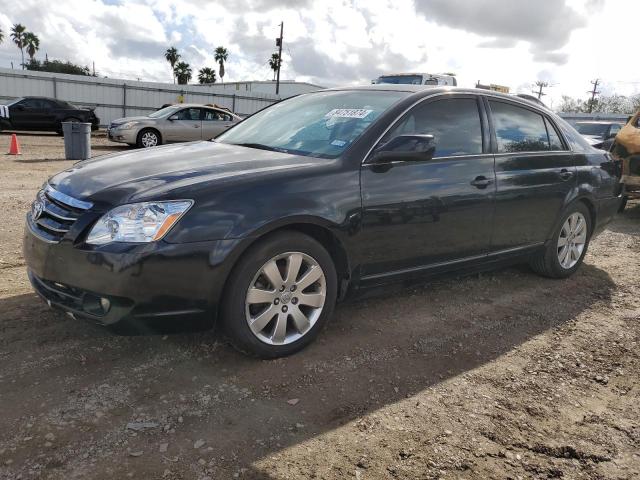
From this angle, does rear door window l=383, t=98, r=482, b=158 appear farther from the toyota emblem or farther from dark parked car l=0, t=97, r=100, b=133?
dark parked car l=0, t=97, r=100, b=133

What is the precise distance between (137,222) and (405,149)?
5.49 ft

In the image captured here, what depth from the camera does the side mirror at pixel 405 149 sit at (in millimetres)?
3379

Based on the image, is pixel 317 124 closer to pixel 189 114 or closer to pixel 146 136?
pixel 146 136

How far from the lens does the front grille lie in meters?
2.89

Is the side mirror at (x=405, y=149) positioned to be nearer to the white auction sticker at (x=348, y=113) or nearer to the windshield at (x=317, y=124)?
the windshield at (x=317, y=124)

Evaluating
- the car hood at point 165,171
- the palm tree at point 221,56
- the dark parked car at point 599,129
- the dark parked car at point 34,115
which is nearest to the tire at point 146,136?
the dark parked car at point 34,115

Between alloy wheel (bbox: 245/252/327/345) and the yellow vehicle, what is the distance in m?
7.40

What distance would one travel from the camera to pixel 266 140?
3949 millimetres

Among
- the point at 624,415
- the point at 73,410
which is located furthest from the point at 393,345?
the point at 73,410

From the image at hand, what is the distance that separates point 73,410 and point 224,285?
948 millimetres

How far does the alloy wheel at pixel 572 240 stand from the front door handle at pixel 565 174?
0.40 metres

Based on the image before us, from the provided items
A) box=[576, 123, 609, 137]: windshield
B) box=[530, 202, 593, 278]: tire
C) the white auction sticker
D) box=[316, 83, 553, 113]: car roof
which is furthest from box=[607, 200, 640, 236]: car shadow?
the white auction sticker

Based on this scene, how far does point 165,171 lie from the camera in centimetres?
314

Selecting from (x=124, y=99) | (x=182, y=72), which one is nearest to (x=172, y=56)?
(x=182, y=72)
